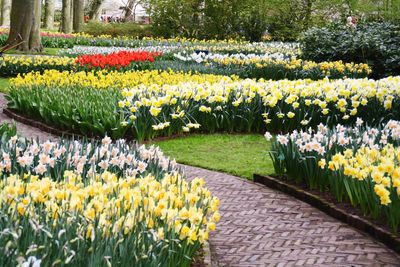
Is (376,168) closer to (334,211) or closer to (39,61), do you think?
(334,211)

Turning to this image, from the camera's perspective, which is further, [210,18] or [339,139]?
[210,18]

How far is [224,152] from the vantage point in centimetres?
846

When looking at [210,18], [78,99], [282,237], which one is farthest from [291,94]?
[210,18]

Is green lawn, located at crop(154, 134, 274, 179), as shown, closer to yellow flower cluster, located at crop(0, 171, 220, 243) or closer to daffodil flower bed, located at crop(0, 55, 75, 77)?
yellow flower cluster, located at crop(0, 171, 220, 243)

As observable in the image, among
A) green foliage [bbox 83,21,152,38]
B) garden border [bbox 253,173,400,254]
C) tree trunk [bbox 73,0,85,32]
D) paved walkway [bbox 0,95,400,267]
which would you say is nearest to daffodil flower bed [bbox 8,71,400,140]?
garden border [bbox 253,173,400,254]

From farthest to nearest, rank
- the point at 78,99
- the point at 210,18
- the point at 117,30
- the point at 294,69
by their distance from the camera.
→ 1. the point at 117,30
2. the point at 210,18
3. the point at 294,69
4. the point at 78,99

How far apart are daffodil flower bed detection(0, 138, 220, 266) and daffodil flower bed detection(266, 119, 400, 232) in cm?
138

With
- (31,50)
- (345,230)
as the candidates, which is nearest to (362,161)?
(345,230)

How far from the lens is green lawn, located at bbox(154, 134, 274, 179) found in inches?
299

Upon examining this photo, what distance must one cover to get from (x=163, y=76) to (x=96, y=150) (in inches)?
278

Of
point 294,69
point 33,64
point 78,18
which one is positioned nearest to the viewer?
point 294,69

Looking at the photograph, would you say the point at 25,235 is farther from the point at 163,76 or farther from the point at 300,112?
the point at 163,76

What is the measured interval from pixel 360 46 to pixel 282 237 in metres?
11.8

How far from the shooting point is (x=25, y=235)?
3.19 metres
